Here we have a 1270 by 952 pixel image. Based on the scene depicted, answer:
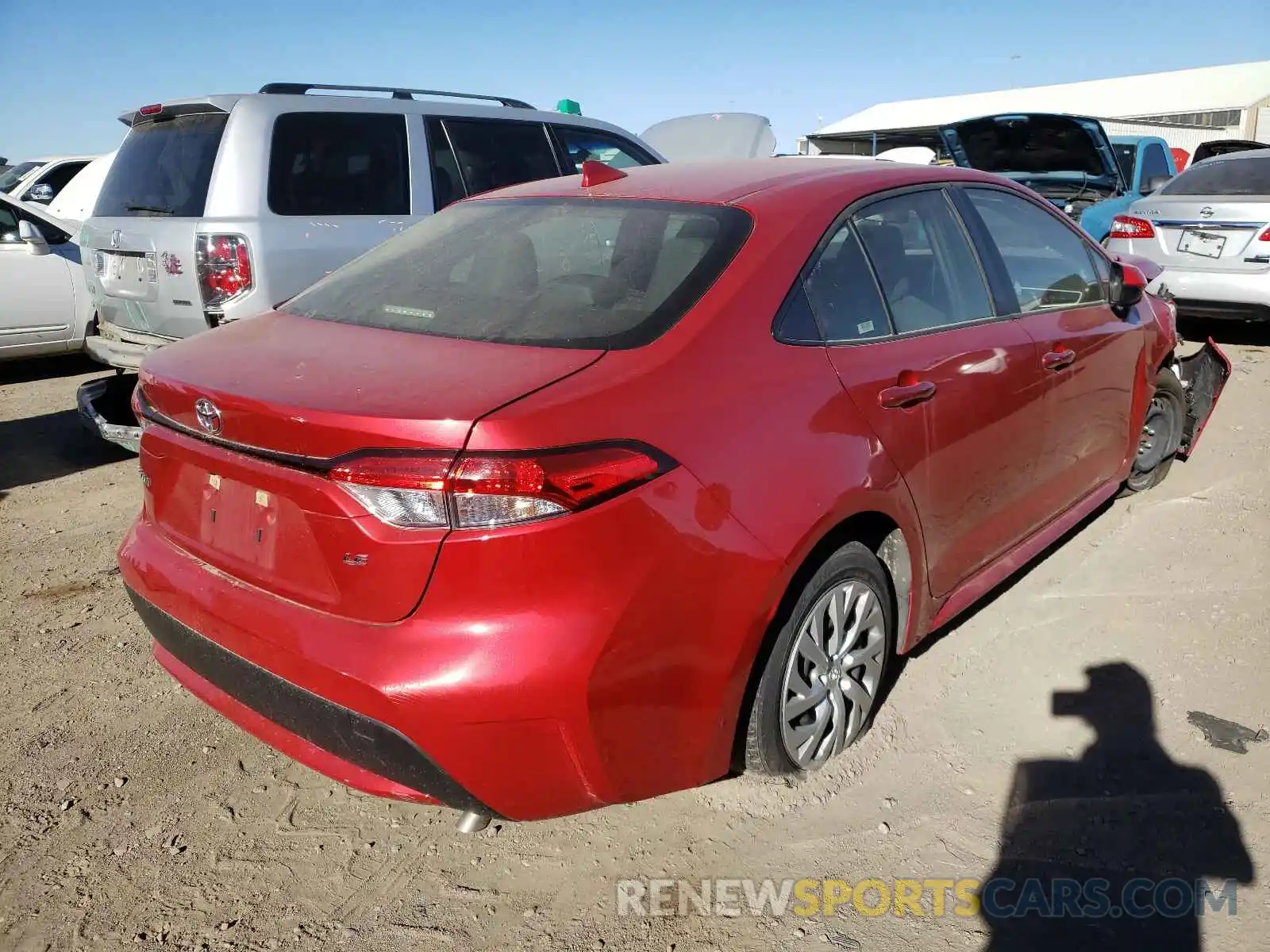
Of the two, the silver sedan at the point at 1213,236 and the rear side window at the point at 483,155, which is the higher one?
the rear side window at the point at 483,155

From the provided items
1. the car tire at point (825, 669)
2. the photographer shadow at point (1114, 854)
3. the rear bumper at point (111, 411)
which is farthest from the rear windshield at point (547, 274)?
the rear bumper at point (111, 411)

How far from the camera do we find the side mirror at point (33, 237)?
24.5 feet

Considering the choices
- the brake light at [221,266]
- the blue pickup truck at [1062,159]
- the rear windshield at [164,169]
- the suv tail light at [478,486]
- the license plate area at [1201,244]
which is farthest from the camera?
the blue pickup truck at [1062,159]

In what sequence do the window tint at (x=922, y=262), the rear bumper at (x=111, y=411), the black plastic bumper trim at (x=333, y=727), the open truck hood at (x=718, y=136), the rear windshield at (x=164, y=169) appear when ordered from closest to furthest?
the black plastic bumper trim at (x=333, y=727) < the window tint at (x=922, y=262) < the rear bumper at (x=111, y=411) < the rear windshield at (x=164, y=169) < the open truck hood at (x=718, y=136)

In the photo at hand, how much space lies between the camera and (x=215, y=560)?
225 centimetres

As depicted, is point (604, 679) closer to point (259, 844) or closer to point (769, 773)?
point (769, 773)

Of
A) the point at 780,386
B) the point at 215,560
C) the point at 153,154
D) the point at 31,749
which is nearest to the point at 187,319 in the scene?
the point at 153,154

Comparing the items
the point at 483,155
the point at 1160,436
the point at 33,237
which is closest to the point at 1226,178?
the point at 1160,436

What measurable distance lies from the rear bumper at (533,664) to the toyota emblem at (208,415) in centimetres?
35

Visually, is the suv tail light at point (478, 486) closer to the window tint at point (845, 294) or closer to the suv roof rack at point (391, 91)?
the window tint at point (845, 294)

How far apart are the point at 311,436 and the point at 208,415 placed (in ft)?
1.26

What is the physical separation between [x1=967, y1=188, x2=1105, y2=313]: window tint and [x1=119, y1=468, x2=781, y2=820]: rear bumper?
1.83 m

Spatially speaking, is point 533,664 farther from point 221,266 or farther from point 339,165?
point 339,165

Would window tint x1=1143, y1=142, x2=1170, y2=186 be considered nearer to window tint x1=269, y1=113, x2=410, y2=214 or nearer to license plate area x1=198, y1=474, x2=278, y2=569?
window tint x1=269, y1=113, x2=410, y2=214
